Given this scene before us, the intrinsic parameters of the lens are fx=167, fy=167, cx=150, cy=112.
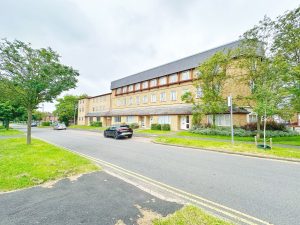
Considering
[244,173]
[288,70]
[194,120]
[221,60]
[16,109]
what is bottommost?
[244,173]

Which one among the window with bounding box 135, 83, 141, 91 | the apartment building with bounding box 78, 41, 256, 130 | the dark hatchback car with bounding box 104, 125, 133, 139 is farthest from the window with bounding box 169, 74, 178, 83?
the dark hatchback car with bounding box 104, 125, 133, 139

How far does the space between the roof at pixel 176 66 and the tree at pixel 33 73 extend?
1923 centimetres

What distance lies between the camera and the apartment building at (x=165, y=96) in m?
21.9

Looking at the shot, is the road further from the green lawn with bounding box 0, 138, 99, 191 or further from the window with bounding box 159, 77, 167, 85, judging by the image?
the window with bounding box 159, 77, 167, 85

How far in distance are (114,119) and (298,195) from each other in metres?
38.4

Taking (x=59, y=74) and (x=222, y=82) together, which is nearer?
(x=59, y=74)

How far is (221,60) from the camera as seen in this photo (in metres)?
19.1

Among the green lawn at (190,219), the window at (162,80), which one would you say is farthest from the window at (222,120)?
the green lawn at (190,219)

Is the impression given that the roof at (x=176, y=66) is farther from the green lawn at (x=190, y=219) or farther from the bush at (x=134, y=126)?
the green lawn at (x=190, y=219)

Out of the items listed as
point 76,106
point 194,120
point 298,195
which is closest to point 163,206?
point 298,195

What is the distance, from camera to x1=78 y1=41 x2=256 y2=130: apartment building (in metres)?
21.9

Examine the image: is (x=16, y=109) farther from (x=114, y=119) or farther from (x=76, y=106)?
(x=76, y=106)

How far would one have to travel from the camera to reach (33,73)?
1148 centimetres

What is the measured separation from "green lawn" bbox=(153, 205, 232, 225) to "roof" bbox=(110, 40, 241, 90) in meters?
22.3
